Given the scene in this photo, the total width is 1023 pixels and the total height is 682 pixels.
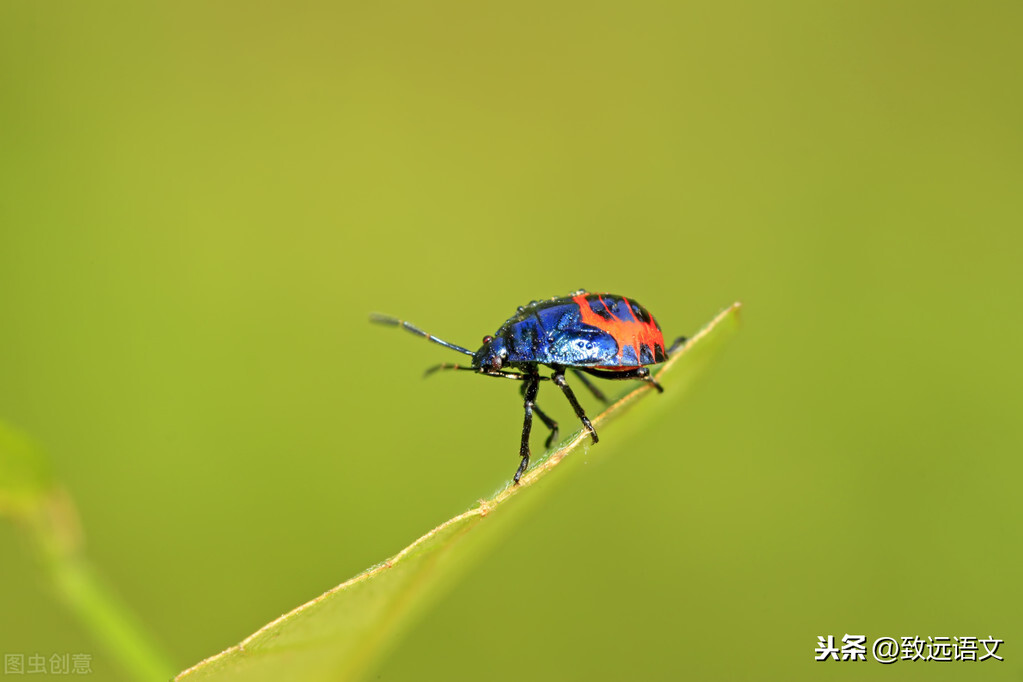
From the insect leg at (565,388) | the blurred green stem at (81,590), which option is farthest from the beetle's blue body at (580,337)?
the blurred green stem at (81,590)

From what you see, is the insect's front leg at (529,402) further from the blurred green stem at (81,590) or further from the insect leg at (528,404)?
the blurred green stem at (81,590)

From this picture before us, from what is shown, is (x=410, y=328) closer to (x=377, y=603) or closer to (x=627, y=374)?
(x=627, y=374)

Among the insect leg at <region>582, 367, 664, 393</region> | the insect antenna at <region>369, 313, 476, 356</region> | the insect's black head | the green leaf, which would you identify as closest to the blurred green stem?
the green leaf

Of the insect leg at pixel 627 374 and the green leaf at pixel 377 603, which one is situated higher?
the insect leg at pixel 627 374

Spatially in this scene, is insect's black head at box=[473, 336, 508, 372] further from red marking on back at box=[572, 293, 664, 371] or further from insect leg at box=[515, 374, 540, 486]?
red marking on back at box=[572, 293, 664, 371]

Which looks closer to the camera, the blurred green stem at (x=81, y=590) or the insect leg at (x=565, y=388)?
the blurred green stem at (x=81, y=590)

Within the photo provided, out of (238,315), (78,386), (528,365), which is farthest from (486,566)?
(78,386)
